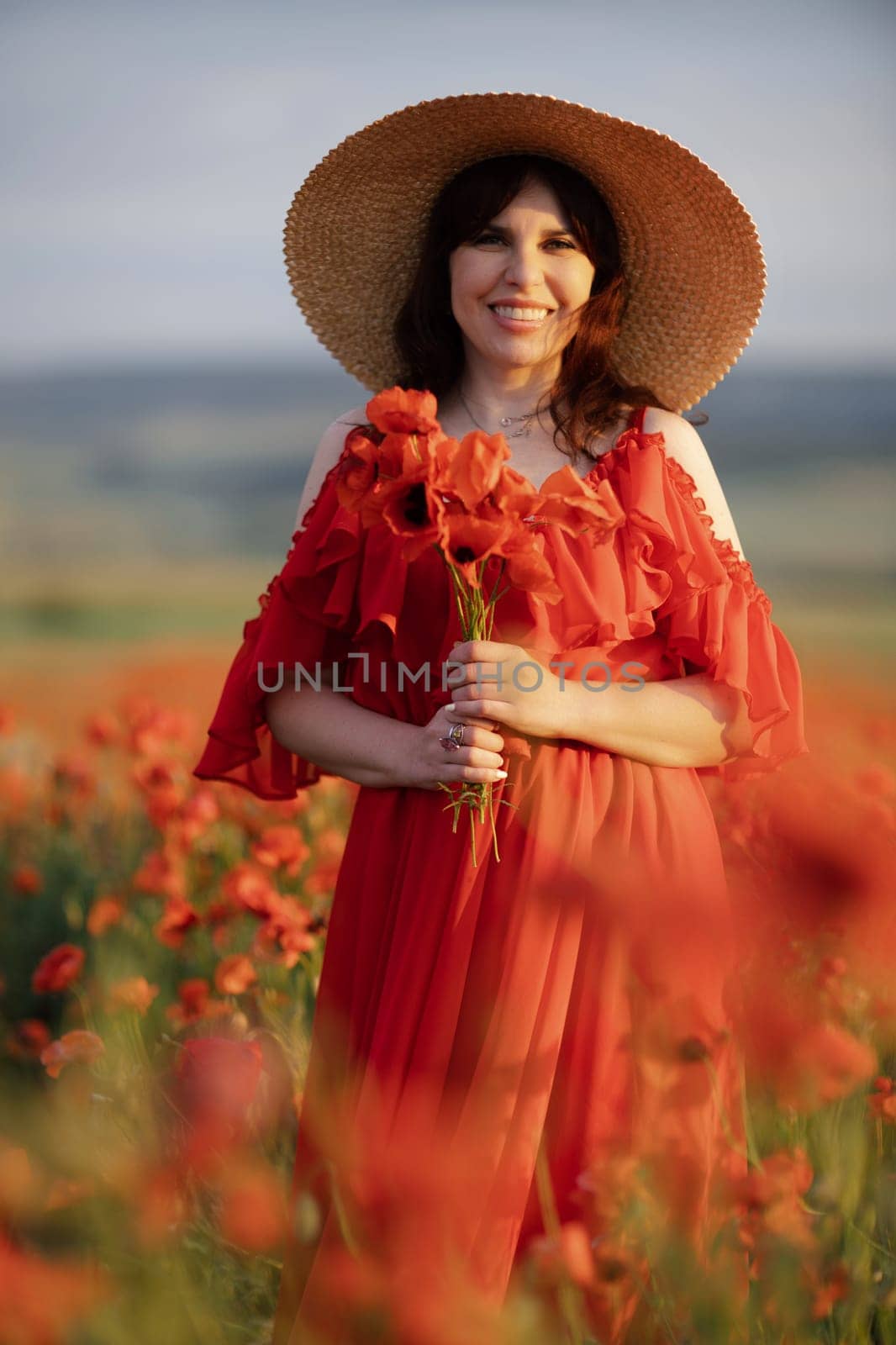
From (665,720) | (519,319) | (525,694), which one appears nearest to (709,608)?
(665,720)

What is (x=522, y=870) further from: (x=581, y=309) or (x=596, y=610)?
(x=581, y=309)

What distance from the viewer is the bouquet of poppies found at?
1163mm

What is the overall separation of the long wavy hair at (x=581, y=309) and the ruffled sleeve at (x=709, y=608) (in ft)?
0.35

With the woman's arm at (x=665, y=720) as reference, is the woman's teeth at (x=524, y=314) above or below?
above

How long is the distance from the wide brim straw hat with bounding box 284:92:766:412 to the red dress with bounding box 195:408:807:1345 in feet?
0.96

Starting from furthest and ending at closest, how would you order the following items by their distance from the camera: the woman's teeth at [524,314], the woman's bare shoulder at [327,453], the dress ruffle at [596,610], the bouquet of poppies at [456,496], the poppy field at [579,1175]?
the woman's bare shoulder at [327,453] → the woman's teeth at [524,314] → the dress ruffle at [596,610] → the bouquet of poppies at [456,496] → the poppy field at [579,1175]

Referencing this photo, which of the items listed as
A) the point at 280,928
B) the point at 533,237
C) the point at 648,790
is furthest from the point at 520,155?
the point at 280,928

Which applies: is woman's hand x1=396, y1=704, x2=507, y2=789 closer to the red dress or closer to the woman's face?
the red dress

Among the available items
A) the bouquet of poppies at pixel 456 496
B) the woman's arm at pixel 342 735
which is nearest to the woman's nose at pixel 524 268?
the bouquet of poppies at pixel 456 496

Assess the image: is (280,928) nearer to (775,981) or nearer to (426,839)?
(426,839)

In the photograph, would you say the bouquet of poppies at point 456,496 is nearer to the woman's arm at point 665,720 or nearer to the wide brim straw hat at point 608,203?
the woman's arm at point 665,720

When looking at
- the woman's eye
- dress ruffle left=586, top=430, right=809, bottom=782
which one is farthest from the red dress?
the woman's eye

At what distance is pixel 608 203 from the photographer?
68.6 inches

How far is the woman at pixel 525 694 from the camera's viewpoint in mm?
1398
